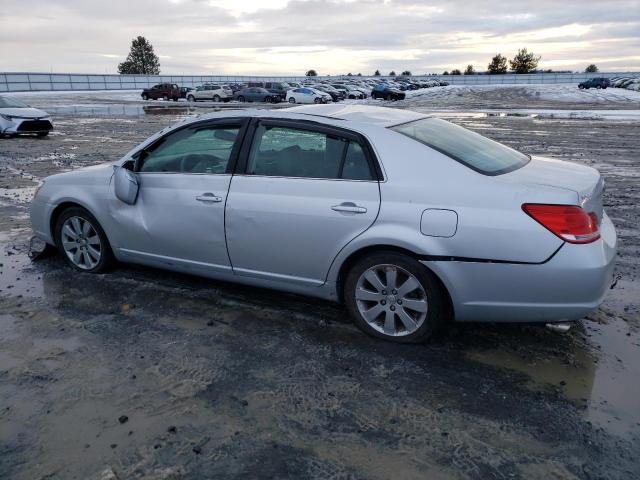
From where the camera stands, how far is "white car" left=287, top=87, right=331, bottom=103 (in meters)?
42.8

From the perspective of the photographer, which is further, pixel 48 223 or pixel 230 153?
pixel 48 223

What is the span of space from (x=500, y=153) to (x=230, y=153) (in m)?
2.12

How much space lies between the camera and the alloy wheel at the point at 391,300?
3723mm

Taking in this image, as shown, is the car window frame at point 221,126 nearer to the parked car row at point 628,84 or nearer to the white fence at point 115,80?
the parked car row at point 628,84

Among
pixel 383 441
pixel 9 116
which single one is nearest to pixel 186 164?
pixel 383 441

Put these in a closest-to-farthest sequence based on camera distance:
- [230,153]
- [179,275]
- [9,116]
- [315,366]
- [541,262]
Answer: [541,262] < [315,366] < [230,153] < [179,275] < [9,116]

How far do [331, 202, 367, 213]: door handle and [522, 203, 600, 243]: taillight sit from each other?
1.04m

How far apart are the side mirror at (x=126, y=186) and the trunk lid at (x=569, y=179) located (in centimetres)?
297

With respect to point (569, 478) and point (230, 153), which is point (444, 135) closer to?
point (230, 153)

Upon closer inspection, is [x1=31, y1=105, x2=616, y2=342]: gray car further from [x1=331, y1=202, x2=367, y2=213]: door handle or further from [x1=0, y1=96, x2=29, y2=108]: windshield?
[x1=0, y1=96, x2=29, y2=108]: windshield

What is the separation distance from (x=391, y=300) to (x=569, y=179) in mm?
1461

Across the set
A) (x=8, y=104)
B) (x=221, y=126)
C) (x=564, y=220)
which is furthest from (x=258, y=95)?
(x=564, y=220)

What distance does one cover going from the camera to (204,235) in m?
4.39

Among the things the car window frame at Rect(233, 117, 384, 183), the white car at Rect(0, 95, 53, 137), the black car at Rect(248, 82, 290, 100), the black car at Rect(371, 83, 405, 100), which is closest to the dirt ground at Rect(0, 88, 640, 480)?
the car window frame at Rect(233, 117, 384, 183)
